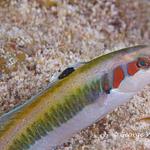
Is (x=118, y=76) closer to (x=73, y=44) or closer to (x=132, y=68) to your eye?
(x=132, y=68)

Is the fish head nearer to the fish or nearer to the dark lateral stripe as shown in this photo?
the fish

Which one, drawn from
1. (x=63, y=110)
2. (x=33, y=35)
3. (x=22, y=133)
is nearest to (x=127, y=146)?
(x=63, y=110)

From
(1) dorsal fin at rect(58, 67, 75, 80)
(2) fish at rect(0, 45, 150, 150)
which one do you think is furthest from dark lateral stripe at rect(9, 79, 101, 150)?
(1) dorsal fin at rect(58, 67, 75, 80)

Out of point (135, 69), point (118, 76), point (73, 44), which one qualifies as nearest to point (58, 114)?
point (118, 76)

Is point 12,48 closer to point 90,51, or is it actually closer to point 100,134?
point 90,51

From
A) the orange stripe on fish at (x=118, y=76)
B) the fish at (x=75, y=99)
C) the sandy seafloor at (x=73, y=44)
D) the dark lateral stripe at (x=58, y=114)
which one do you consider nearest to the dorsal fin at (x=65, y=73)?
the fish at (x=75, y=99)
